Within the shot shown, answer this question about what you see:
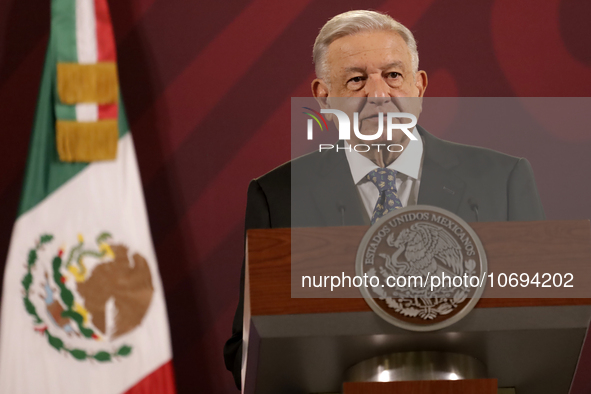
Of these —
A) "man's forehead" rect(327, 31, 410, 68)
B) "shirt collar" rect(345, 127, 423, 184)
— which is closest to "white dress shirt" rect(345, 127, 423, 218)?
"shirt collar" rect(345, 127, 423, 184)

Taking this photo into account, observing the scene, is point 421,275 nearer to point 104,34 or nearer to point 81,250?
point 81,250

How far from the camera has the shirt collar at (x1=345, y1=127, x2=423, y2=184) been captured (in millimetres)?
1719

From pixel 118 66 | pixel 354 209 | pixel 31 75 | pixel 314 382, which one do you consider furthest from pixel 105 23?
pixel 314 382

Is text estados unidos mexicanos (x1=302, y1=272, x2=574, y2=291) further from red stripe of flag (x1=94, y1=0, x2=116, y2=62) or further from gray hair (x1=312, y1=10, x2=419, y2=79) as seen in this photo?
red stripe of flag (x1=94, y1=0, x2=116, y2=62)

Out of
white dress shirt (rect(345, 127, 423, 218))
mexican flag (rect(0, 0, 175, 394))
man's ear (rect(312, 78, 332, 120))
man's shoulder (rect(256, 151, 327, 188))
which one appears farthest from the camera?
mexican flag (rect(0, 0, 175, 394))

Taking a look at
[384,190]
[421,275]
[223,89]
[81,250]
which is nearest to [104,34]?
[223,89]

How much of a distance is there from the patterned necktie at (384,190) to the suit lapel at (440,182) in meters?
0.07

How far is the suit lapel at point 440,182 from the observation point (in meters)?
1.57

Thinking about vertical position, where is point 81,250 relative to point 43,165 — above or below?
below

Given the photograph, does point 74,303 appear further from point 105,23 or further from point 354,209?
point 354,209

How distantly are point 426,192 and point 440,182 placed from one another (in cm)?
4

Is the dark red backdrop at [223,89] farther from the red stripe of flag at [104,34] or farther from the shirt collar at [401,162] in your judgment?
the shirt collar at [401,162]

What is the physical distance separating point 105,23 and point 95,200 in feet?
2.25

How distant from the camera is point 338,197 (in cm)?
164
